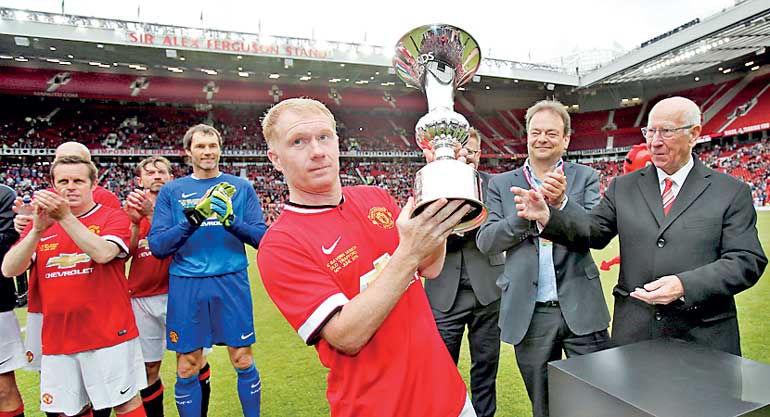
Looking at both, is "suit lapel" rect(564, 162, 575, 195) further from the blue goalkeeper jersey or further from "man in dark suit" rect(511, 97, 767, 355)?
Answer: the blue goalkeeper jersey

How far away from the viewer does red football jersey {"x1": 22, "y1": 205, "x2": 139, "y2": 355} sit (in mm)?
2379

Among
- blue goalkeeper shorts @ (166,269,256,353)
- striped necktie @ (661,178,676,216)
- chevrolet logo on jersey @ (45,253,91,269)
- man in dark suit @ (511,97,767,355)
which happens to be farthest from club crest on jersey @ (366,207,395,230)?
chevrolet logo on jersey @ (45,253,91,269)

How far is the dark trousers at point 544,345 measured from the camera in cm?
225

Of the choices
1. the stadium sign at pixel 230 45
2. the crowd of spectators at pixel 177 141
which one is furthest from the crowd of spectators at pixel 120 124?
the stadium sign at pixel 230 45

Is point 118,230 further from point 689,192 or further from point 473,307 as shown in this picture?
point 689,192

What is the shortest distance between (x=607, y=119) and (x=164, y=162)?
123ft

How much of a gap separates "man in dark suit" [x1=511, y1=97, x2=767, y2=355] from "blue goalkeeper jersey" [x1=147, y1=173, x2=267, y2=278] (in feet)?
6.17

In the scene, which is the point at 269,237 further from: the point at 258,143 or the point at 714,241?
the point at 258,143

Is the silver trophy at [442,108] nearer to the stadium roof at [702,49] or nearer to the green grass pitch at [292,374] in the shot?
the green grass pitch at [292,374]

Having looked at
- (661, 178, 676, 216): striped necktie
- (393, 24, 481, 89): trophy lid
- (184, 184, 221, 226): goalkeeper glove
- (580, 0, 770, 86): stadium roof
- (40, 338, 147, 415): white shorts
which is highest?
(580, 0, 770, 86): stadium roof

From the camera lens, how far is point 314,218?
4.53 ft

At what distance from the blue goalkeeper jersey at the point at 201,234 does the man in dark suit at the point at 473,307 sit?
1.26 m

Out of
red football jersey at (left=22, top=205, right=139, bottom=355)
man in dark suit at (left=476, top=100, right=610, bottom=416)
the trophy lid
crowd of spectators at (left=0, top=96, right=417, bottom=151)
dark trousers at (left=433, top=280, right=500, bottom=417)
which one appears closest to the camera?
the trophy lid

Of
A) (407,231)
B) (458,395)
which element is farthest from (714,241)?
(407,231)
